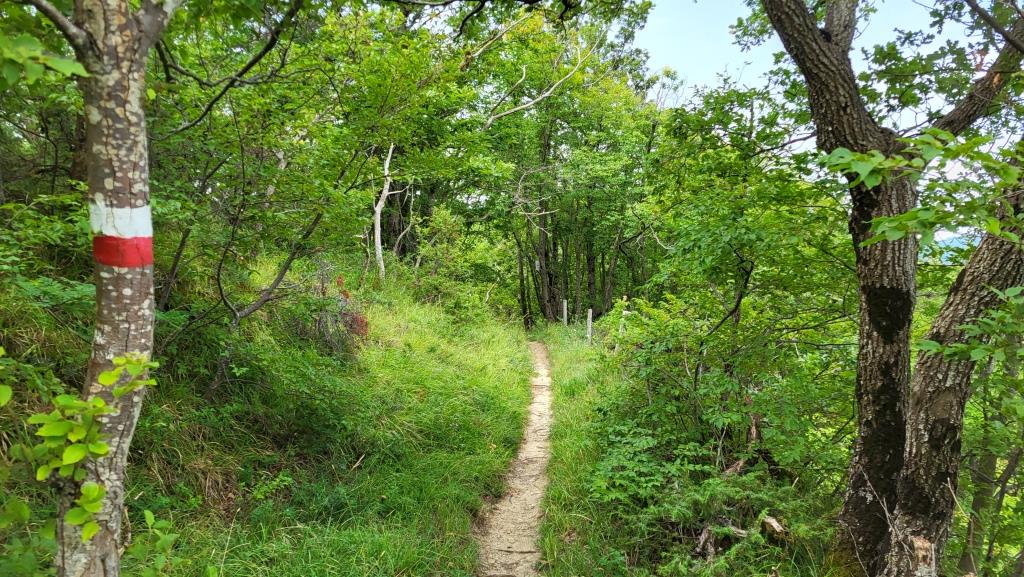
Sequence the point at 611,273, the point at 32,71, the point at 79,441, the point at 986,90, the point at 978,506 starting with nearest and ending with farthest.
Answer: the point at 32,71, the point at 79,441, the point at 986,90, the point at 978,506, the point at 611,273

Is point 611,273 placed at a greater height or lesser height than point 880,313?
greater

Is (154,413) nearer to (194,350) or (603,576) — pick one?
(194,350)

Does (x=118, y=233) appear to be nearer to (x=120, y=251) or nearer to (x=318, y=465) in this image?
(x=120, y=251)

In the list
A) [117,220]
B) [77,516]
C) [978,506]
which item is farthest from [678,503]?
[117,220]

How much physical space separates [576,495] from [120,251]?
4.83 metres

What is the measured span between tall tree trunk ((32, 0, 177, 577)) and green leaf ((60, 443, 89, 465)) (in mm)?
108

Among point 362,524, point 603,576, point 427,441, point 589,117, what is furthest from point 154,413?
point 589,117

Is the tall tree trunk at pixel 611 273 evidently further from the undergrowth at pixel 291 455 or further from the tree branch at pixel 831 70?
the tree branch at pixel 831 70

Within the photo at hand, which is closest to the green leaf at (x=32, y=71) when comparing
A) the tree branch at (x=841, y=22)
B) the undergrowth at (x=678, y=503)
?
the tree branch at (x=841, y=22)

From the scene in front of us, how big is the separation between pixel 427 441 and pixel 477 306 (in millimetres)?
7750

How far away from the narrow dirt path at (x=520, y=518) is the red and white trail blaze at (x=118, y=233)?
3890 millimetres

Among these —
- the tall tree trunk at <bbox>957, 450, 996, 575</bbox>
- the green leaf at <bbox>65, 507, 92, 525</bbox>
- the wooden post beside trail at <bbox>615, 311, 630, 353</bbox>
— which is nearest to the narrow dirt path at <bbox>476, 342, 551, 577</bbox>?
the wooden post beside trail at <bbox>615, 311, 630, 353</bbox>

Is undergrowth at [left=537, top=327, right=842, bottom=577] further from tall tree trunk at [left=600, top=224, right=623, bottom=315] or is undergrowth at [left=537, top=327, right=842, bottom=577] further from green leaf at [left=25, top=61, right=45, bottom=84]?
tall tree trunk at [left=600, top=224, right=623, bottom=315]

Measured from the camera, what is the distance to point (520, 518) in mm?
5230
